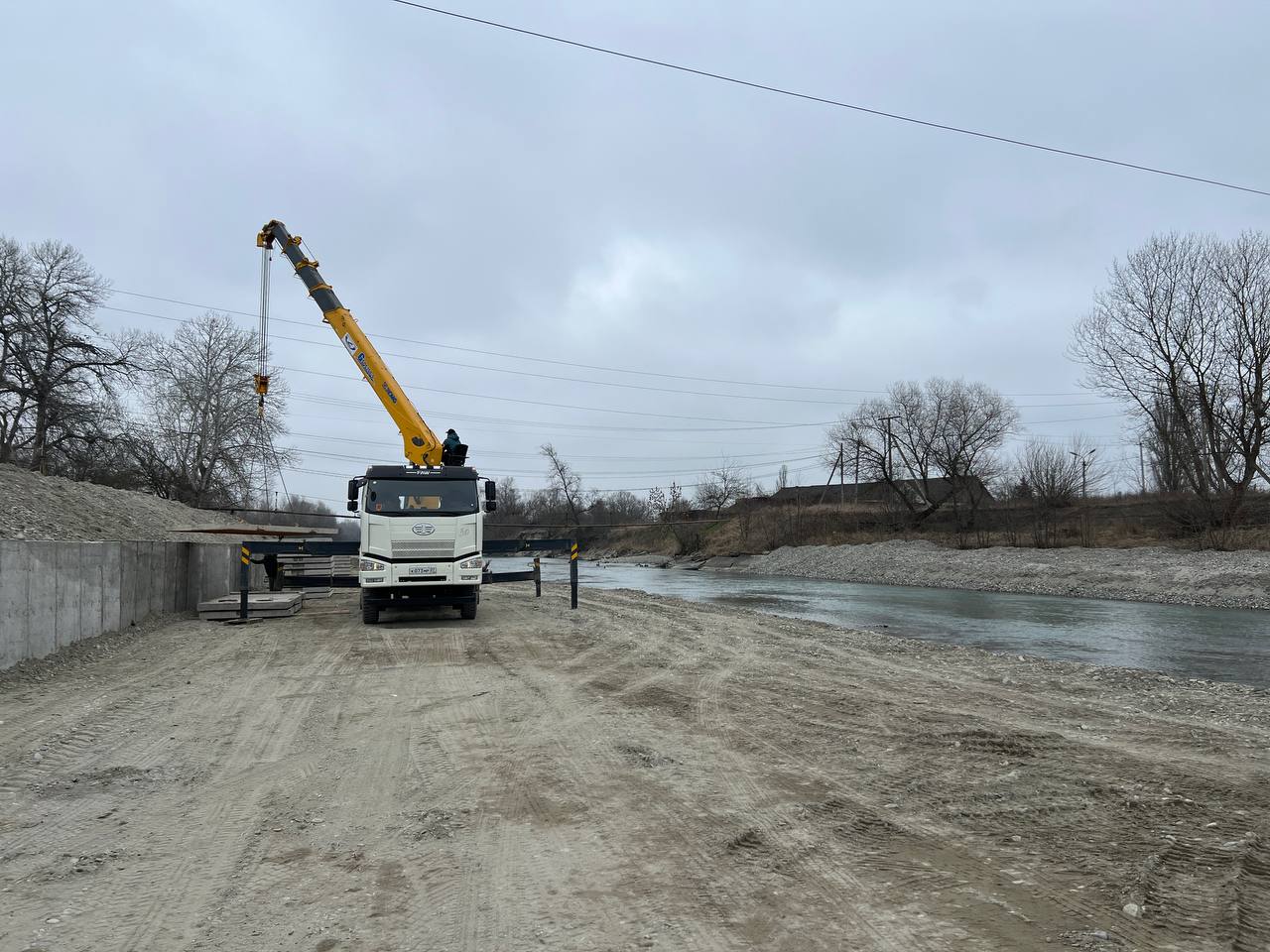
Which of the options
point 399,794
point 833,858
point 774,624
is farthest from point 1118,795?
point 774,624

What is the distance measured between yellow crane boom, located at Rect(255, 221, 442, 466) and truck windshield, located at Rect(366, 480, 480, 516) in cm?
260

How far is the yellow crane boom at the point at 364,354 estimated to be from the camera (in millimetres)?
18797

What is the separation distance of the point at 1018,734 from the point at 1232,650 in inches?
446

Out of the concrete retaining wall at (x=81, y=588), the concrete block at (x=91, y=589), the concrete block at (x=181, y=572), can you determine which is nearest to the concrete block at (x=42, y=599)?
the concrete retaining wall at (x=81, y=588)

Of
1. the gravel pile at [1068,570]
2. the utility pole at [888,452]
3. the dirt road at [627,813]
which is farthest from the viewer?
the utility pole at [888,452]

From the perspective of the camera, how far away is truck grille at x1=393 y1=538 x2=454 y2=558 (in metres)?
15.4

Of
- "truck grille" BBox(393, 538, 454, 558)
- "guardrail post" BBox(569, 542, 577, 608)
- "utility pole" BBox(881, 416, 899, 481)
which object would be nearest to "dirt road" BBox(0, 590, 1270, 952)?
"truck grille" BBox(393, 538, 454, 558)

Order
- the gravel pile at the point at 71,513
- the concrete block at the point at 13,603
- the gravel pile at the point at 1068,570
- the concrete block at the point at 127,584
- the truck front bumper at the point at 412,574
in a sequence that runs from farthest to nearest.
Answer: the gravel pile at the point at 1068,570 → the gravel pile at the point at 71,513 → the truck front bumper at the point at 412,574 → the concrete block at the point at 127,584 → the concrete block at the point at 13,603

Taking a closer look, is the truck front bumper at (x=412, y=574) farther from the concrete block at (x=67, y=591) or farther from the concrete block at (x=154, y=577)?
the concrete block at (x=67, y=591)

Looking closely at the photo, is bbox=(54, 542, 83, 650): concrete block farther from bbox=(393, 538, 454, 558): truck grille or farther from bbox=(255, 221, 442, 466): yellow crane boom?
bbox=(255, 221, 442, 466): yellow crane boom

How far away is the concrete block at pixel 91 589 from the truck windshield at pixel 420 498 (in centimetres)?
463

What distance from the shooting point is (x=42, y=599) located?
10.1m

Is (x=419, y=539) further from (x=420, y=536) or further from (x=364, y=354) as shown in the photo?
(x=364, y=354)

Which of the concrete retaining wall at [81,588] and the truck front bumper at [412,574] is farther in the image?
the truck front bumper at [412,574]
